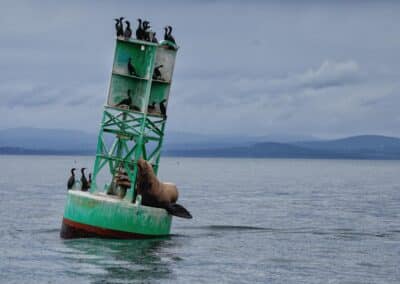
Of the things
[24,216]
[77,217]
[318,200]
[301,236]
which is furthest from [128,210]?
[318,200]

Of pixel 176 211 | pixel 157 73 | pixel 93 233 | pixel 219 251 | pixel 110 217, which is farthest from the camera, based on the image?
pixel 157 73

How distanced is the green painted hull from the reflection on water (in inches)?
15.2

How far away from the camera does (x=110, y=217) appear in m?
37.6

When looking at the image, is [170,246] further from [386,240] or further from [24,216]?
[24,216]

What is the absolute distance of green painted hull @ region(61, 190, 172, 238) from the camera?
37.6 meters

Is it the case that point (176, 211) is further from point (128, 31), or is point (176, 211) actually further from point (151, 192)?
point (128, 31)

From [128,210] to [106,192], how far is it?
140 inches

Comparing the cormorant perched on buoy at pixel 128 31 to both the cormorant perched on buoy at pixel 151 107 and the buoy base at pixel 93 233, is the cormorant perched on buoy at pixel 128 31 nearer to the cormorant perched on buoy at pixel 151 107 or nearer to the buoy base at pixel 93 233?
the cormorant perched on buoy at pixel 151 107

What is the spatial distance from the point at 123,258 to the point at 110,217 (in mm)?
3333

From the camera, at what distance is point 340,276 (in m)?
32.9

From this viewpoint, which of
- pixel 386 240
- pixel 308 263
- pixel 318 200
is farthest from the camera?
pixel 318 200

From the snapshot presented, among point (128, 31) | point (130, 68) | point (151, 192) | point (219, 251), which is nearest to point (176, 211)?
point (151, 192)

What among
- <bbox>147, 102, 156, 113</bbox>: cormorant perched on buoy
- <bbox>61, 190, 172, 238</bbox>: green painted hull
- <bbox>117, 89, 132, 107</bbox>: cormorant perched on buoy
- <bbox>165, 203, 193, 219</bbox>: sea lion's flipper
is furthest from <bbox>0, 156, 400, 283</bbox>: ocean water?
<bbox>117, 89, 132, 107</bbox>: cormorant perched on buoy

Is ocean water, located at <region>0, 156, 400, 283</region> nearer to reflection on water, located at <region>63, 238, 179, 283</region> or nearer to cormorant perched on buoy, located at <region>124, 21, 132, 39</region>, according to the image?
reflection on water, located at <region>63, 238, 179, 283</region>
